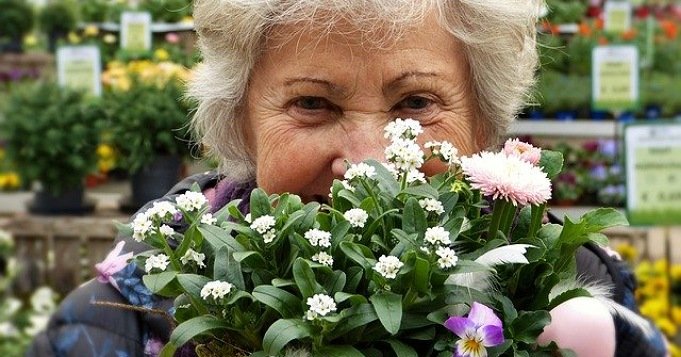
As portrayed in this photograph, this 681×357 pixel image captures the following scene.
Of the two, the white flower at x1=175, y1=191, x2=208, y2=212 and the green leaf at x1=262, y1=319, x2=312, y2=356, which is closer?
the green leaf at x1=262, y1=319, x2=312, y2=356

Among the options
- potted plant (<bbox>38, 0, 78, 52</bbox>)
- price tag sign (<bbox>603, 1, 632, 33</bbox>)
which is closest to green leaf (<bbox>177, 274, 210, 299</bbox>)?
price tag sign (<bbox>603, 1, 632, 33</bbox>)

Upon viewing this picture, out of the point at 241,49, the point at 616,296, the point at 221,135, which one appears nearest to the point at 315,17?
the point at 241,49

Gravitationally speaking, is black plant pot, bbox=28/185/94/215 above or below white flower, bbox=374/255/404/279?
below

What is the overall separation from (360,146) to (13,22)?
6679 millimetres

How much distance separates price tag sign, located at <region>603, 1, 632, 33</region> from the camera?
216 inches

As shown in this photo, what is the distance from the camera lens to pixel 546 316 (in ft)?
3.22

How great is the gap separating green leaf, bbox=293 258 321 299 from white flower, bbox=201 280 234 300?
6cm

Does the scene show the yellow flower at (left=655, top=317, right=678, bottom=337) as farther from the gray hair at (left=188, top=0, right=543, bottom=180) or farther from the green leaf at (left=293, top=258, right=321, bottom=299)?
the green leaf at (left=293, top=258, right=321, bottom=299)

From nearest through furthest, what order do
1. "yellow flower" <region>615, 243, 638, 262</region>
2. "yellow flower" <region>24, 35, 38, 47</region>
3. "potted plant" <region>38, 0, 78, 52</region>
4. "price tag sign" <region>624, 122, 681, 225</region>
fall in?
"price tag sign" <region>624, 122, 681, 225</region> → "yellow flower" <region>615, 243, 638, 262</region> → "potted plant" <region>38, 0, 78, 52</region> → "yellow flower" <region>24, 35, 38, 47</region>

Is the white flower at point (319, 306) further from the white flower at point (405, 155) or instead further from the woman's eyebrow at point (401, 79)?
the woman's eyebrow at point (401, 79)

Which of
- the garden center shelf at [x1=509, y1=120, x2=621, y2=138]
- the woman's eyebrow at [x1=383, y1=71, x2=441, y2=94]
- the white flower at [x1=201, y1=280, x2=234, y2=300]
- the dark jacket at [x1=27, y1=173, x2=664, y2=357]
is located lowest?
the dark jacket at [x1=27, y1=173, x2=664, y2=357]

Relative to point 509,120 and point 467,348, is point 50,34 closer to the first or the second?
point 509,120

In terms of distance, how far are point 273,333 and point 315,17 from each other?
49 centimetres

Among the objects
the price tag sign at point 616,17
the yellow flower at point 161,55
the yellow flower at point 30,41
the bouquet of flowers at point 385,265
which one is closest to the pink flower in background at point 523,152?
the bouquet of flowers at point 385,265
